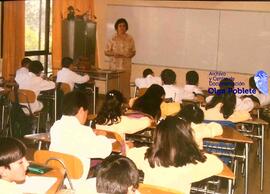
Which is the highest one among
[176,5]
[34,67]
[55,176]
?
[176,5]

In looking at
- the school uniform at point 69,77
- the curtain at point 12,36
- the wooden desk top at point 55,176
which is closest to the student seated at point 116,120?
the wooden desk top at point 55,176

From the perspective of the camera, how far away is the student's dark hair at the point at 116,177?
2.01 m

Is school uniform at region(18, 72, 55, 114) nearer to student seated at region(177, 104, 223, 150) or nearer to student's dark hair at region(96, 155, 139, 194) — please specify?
student seated at region(177, 104, 223, 150)

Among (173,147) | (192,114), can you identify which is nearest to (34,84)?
(192,114)

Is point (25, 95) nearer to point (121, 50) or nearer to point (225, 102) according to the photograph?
point (225, 102)

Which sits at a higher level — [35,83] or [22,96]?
[35,83]

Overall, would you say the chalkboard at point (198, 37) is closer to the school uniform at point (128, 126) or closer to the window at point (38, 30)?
the window at point (38, 30)

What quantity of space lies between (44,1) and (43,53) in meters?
1.06

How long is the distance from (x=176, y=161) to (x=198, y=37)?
6.50m

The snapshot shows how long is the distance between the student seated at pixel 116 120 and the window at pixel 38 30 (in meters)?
5.19

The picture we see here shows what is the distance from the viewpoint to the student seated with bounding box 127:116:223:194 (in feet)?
8.52

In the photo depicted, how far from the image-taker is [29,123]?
5.91 meters

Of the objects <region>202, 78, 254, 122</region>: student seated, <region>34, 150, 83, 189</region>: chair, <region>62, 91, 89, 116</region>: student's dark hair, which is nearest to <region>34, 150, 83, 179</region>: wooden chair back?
<region>34, 150, 83, 189</region>: chair

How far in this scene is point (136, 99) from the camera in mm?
4984
